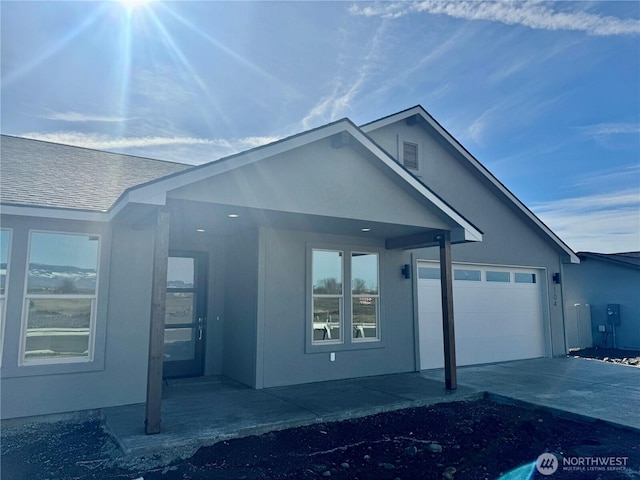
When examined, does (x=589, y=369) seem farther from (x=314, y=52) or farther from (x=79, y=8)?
(x=79, y=8)

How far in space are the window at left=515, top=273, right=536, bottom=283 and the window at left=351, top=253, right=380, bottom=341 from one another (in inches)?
205

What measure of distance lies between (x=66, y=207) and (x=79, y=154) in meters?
3.88

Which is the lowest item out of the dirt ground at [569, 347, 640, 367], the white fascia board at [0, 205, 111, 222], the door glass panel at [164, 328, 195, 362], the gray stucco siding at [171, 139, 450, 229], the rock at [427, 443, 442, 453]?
the dirt ground at [569, 347, 640, 367]

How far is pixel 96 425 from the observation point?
5891 mm

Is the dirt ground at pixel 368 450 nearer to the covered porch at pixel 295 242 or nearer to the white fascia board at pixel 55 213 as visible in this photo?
the covered porch at pixel 295 242

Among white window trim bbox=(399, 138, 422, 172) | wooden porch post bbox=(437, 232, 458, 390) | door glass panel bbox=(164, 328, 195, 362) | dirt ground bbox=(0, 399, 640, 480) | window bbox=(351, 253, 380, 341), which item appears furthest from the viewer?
white window trim bbox=(399, 138, 422, 172)

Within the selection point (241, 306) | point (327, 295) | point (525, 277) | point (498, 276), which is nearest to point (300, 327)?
point (327, 295)

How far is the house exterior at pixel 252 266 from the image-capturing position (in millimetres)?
5879

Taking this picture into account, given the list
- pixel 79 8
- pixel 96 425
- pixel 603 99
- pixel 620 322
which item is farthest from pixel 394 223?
pixel 620 322

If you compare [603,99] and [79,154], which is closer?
[79,154]

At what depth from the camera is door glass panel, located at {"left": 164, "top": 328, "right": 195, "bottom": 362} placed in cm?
813

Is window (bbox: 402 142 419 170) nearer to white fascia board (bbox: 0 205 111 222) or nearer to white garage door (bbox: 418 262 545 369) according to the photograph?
white garage door (bbox: 418 262 545 369)

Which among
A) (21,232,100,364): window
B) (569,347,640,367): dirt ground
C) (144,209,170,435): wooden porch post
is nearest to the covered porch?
(144,209,170,435): wooden porch post

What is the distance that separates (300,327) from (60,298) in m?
3.98
